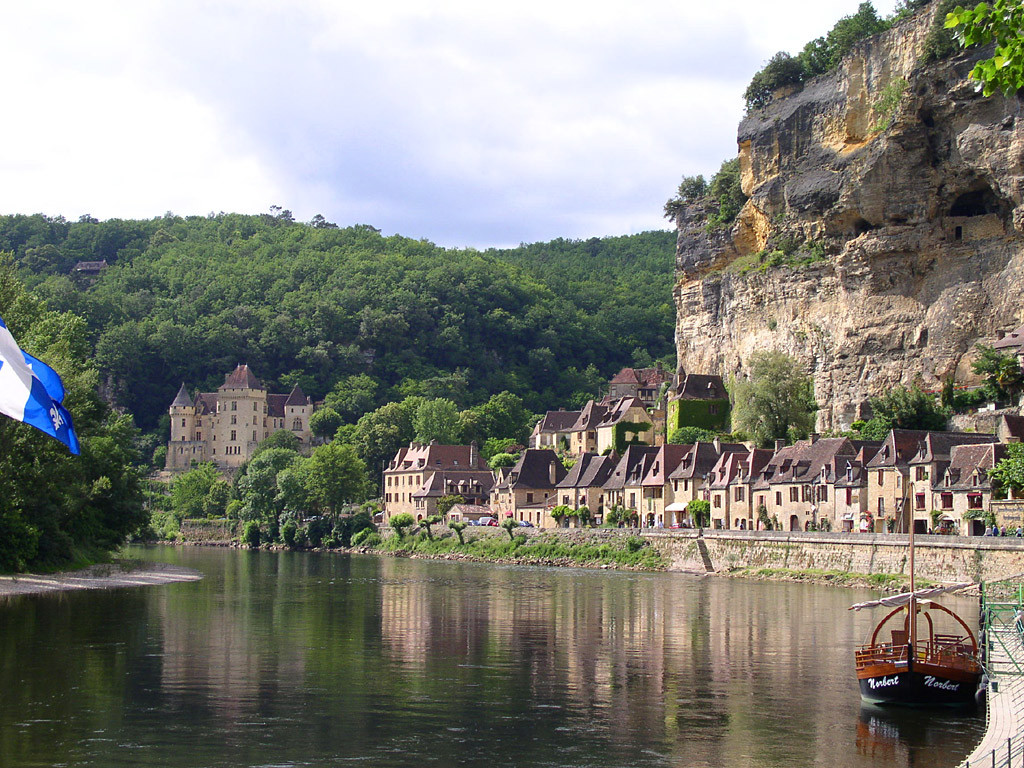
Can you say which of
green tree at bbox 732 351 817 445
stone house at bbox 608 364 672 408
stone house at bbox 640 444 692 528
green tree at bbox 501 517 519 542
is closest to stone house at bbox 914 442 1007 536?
green tree at bbox 732 351 817 445

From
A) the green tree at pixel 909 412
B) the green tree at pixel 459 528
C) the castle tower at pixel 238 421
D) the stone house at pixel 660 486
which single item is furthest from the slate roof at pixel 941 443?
the castle tower at pixel 238 421

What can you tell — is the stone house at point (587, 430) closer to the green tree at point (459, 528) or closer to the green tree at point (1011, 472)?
the green tree at point (459, 528)

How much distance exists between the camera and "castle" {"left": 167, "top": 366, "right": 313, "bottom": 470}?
170 metres

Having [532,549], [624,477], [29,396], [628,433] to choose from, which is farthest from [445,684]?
[628,433]

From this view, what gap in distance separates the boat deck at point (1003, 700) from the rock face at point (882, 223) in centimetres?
5204

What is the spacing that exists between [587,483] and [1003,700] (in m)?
71.8

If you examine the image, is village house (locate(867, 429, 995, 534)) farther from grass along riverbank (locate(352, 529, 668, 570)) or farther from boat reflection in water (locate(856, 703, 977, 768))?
boat reflection in water (locate(856, 703, 977, 768))

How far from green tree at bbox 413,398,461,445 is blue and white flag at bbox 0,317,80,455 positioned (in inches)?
4609

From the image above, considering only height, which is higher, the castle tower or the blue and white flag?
the castle tower

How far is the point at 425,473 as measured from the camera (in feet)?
388

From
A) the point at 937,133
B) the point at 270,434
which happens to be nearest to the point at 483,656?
the point at 937,133

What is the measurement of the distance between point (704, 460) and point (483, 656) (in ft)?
169

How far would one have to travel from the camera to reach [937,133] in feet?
258

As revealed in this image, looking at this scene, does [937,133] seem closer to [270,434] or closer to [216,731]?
[216,731]
